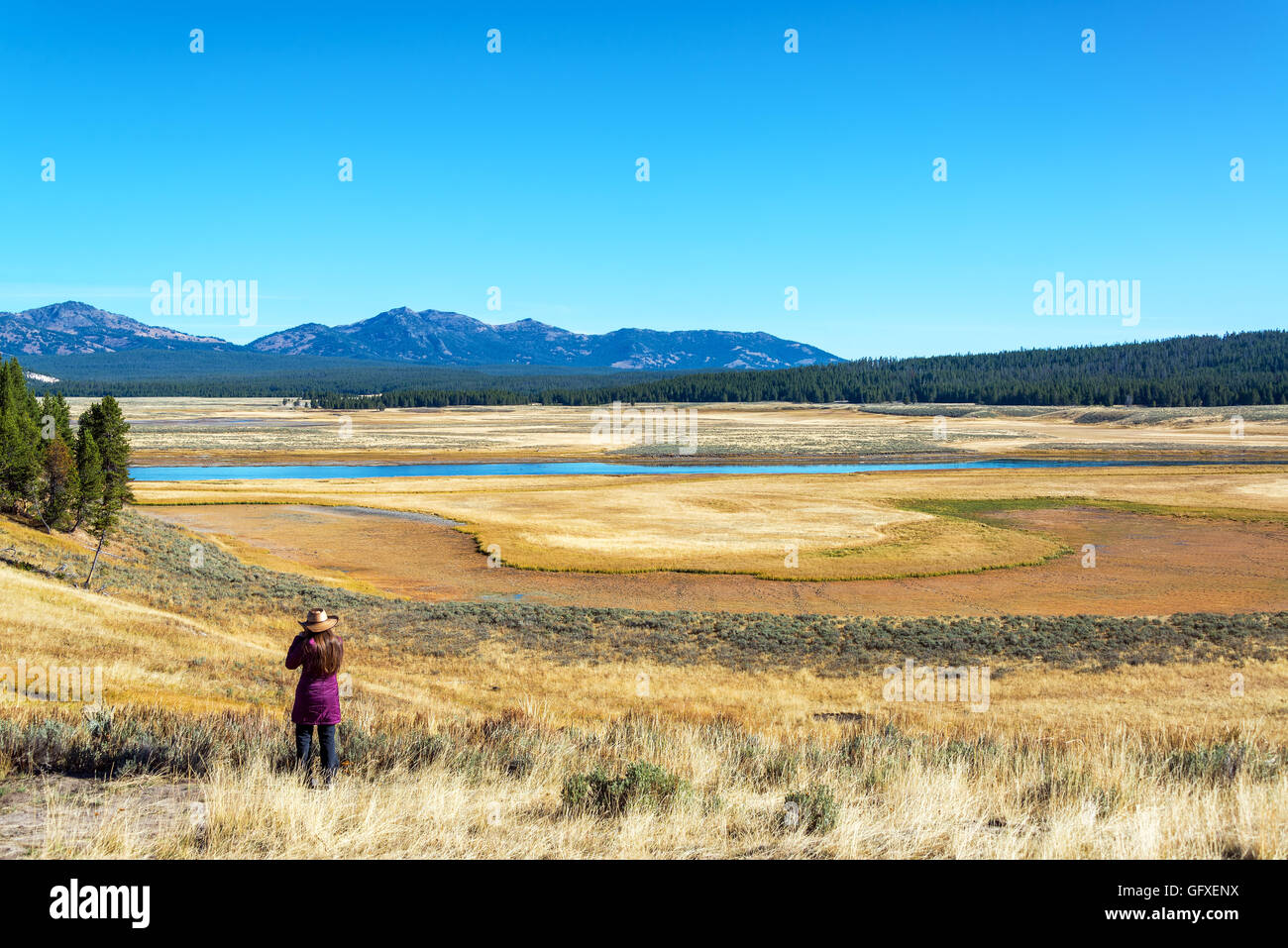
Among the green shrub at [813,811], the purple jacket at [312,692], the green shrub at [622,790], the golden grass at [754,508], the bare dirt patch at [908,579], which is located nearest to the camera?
the green shrub at [813,811]

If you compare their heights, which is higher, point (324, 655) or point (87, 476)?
point (87, 476)

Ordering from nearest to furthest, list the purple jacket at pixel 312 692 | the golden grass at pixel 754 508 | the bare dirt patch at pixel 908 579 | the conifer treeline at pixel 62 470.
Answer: the purple jacket at pixel 312 692, the bare dirt patch at pixel 908 579, the conifer treeline at pixel 62 470, the golden grass at pixel 754 508

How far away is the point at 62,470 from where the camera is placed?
3625 cm

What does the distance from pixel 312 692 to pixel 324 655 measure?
371 millimetres

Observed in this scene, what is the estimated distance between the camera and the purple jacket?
8.44m

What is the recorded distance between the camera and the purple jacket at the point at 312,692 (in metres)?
8.44

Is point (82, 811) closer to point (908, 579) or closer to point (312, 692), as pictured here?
point (312, 692)

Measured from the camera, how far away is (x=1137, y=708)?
A: 1889 centimetres

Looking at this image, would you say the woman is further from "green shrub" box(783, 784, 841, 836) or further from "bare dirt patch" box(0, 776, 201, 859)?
"green shrub" box(783, 784, 841, 836)

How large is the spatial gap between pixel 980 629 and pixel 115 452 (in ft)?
113

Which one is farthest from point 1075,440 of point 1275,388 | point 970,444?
point 1275,388

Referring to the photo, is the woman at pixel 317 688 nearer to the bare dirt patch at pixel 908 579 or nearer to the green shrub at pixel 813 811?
the green shrub at pixel 813 811

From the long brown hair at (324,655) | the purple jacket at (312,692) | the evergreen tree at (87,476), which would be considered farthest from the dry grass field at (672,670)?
the evergreen tree at (87,476)

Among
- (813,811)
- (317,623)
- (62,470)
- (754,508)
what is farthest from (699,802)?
(754,508)
